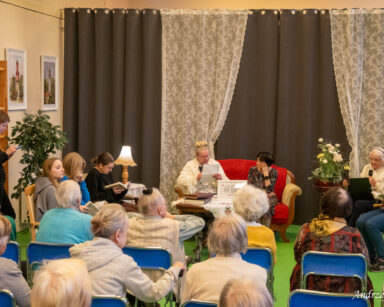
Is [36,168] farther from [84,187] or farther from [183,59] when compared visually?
[183,59]

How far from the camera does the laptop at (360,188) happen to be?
24.6 ft

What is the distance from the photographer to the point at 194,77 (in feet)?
29.8

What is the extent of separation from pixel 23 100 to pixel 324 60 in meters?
4.13

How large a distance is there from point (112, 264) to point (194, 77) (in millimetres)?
5891

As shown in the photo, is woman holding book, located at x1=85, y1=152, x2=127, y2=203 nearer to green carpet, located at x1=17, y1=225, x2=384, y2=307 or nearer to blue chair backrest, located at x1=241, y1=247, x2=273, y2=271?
green carpet, located at x1=17, y1=225, x2=384, y2=307

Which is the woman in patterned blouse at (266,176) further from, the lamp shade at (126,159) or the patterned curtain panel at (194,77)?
the lamp shade at (126,159)

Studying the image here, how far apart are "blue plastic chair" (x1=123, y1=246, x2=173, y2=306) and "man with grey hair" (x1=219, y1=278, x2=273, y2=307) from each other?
2290 millimetres

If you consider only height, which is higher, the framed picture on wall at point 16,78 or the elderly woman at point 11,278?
the framed picture on wall at point 16,78

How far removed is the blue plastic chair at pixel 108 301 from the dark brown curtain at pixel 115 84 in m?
6.02

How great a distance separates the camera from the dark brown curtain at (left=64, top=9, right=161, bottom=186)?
9125 millimetres

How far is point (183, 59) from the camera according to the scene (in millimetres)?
9062

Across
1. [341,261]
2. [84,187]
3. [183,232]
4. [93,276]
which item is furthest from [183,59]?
[93,276]

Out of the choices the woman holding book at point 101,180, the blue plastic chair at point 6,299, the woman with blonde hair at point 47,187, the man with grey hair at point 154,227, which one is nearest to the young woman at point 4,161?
the woman with blonde hair at point 47,187

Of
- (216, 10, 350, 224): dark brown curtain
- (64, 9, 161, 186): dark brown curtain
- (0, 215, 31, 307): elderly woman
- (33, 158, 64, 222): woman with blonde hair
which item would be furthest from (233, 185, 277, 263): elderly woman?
(64, 9, 161, 186): dark brown curtain
